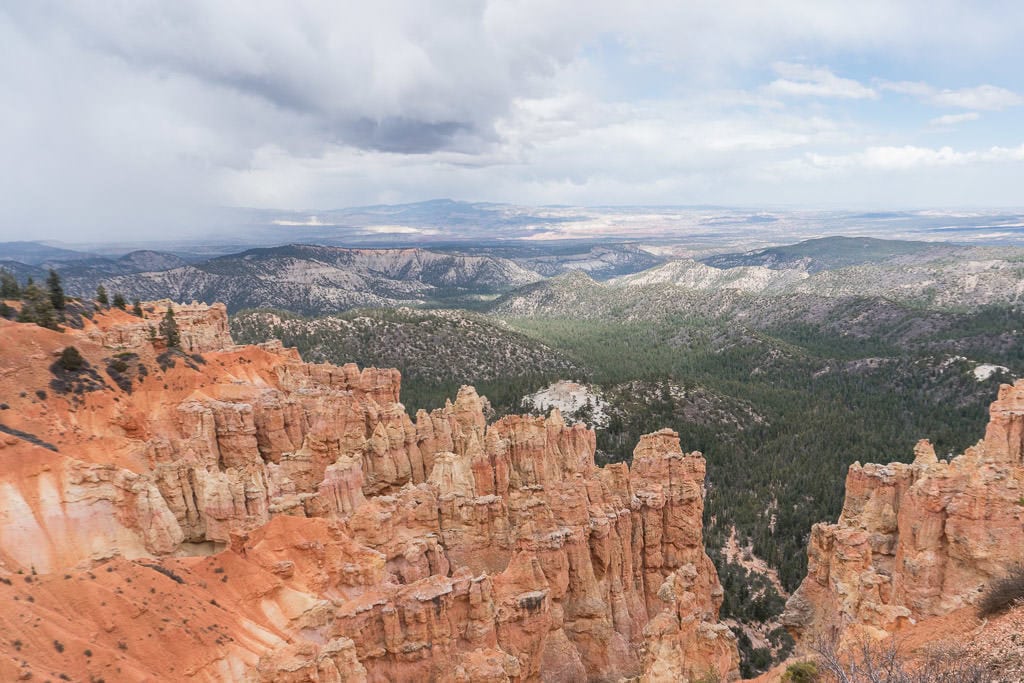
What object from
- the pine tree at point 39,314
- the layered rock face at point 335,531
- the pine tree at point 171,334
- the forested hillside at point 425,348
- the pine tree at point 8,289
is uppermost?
the pine tree at point 8,289

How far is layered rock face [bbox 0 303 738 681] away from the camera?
23.2 metres

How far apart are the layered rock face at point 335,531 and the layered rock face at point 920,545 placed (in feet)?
20.6

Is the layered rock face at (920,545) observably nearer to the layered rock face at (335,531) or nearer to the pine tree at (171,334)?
the layered rock face at (335,531)

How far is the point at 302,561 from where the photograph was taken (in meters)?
26.5

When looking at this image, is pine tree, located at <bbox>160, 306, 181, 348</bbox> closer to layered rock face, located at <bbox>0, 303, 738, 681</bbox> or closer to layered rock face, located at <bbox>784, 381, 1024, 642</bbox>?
layered rock face, located at <bbox>0, 303, 738, 681</bbox>

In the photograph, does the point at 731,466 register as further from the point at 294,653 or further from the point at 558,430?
the point at 294,653

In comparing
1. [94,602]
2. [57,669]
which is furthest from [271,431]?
[57,669]

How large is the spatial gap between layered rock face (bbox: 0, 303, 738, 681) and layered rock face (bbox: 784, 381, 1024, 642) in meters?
6.28

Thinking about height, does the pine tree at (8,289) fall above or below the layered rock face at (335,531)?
above

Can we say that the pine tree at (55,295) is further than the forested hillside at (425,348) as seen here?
No

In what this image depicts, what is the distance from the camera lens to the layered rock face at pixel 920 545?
25.5m

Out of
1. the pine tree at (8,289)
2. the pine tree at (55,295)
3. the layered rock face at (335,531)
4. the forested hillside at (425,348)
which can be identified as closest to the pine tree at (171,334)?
the layered rock face at (335,531)

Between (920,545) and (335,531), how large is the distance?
91.4 feet

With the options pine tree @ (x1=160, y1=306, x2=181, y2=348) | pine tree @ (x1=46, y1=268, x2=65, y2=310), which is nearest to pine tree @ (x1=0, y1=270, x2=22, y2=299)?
pine tree @ (x1=46, y1=268, x2=65, y2=310)
